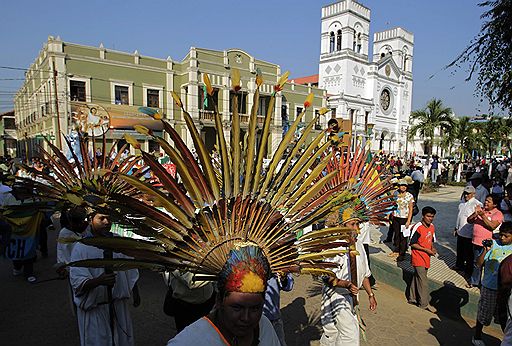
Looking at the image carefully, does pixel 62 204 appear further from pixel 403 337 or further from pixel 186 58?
pixel 186 58

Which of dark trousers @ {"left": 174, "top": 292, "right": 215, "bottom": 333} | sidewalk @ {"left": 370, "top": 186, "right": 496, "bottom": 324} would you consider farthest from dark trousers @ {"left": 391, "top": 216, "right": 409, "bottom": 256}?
dark trousers @ {"left": 174, "top": 292, "right": 215, "bottom": 333}

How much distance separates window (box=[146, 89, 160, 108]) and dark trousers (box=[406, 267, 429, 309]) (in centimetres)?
2257

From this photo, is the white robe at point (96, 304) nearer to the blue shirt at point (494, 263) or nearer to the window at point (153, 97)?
the blue shirt at point (494, 263)

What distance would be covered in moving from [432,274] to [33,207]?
6593 mm

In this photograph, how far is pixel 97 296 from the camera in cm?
283

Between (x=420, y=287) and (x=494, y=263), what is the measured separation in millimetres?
1492

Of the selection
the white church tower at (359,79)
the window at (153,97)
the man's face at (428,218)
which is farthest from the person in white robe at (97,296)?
the white church tower at (359,79)

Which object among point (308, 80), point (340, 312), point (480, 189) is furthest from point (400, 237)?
point (308, 80)

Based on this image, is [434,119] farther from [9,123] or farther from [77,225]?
[9,123]

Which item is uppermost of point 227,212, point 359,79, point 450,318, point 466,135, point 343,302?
point 359,79

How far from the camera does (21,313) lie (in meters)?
4.91

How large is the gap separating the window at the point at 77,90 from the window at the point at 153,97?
4339 millimetres

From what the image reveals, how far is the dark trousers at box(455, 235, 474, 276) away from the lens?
6137 millimetres

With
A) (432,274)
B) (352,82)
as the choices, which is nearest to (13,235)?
(432,274)
